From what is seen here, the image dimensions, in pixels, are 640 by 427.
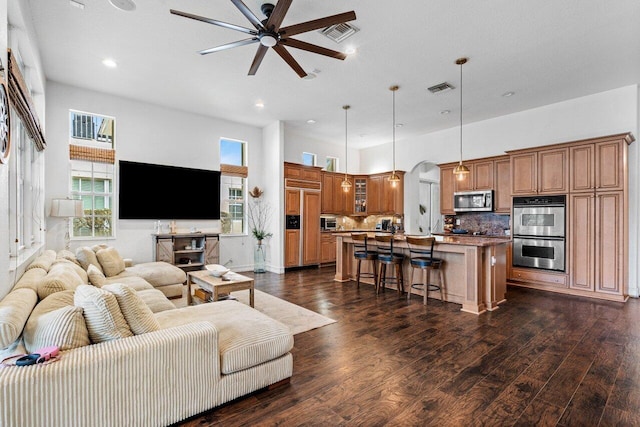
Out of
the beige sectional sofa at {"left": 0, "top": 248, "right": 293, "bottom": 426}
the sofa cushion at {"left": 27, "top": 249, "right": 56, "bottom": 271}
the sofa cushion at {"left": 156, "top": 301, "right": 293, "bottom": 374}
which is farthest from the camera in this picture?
the sofa cushion at {"left": 27, "top": 249, "right": 56, "bottom": 271}

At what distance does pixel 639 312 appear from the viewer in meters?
4.11

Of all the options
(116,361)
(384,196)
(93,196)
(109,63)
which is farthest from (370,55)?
(93,196)

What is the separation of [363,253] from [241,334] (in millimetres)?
3485

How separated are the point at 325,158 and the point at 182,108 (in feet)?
13.3

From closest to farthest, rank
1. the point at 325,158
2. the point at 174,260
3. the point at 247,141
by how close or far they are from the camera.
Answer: the point at 174,260
the point at 247,141
the point at 325,158

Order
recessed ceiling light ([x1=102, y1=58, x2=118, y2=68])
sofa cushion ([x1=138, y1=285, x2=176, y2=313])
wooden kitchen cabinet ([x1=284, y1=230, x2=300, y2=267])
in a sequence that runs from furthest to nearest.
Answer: wooden kitchen cabinet ([x1=284, y1=230, x2=300, y2=267]), recessed ceiling light ([x1=102, y1=58, x2=118, y2=68]), sofa cushion ([x1=138, y1=285, x2=176, y2=313])

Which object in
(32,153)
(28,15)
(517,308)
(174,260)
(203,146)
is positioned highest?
(28,15)

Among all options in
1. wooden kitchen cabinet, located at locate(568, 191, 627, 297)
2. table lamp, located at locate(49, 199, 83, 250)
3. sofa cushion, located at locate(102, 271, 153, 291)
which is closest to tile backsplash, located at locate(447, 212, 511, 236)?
wooden kitchen cabinet, located at locate(568, 191, 627, 297)

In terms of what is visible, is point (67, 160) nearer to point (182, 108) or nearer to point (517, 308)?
point (182, 108)

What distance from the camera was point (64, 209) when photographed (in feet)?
14.7

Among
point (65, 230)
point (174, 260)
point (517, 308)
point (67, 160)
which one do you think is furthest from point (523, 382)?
point (67, 160)

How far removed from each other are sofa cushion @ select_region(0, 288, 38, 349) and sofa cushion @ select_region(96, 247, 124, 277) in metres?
2.35

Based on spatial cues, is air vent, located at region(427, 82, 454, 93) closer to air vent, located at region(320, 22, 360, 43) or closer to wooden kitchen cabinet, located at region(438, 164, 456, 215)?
air vent, located at region(320, 22, 360, 43)

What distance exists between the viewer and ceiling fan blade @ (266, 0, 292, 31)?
2.50 meters
